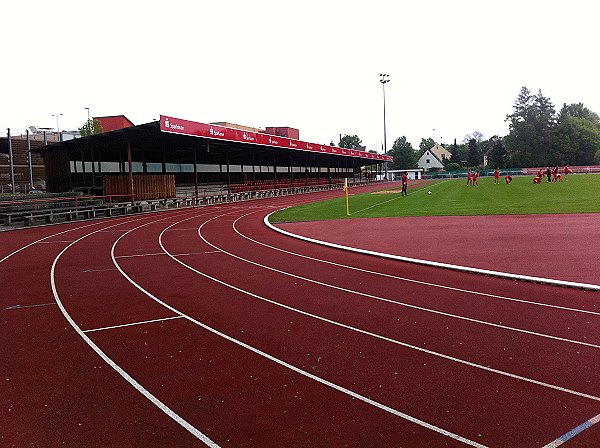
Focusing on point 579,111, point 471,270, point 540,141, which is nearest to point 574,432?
point 471,270

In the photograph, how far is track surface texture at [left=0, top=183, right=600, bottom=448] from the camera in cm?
381

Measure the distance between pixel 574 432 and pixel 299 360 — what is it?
8.74ft

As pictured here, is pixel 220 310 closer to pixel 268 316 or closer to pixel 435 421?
pixel 268 316

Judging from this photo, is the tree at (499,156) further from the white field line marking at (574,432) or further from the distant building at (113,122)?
the white field line marking at (574,432)

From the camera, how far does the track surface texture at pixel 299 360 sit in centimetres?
381

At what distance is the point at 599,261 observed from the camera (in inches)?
382

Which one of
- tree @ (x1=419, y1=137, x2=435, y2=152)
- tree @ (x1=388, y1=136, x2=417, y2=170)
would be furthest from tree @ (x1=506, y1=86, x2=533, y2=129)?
tree @ (x1=419, y1=137, x2=435, y2=152)

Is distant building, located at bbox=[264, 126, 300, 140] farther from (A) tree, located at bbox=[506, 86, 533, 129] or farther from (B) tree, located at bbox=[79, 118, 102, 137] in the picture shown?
(A) tree, located at bbox=[506, 86, 533, 129]

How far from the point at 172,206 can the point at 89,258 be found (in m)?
21.5

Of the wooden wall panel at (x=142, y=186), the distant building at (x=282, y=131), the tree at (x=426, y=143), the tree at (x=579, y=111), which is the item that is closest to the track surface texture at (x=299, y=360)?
the wooden wall panel at (x=142, y=186)

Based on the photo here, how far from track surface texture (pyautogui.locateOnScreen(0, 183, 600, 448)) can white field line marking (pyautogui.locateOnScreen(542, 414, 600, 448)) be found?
0.7 inches

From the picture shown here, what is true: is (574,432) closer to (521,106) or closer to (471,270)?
(471,270)

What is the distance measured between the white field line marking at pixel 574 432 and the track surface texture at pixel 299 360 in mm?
18

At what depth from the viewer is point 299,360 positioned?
17.2 ft
